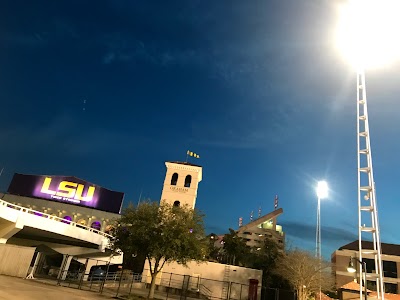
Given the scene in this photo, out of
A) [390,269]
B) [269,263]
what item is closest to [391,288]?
[390,269]

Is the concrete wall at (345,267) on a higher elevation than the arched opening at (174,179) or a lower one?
lower

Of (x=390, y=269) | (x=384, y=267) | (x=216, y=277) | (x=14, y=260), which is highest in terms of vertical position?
(x=384, y=267)

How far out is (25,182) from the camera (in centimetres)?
6800

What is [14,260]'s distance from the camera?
30922 mm

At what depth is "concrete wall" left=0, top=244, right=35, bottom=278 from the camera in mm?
30688

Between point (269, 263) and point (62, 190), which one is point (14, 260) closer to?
point (62, 190)

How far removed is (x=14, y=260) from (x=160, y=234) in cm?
1525

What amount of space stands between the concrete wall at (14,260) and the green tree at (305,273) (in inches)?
1444

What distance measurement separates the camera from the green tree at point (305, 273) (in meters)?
46.8

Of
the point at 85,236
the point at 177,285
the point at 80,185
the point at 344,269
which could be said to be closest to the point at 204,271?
the point at 177,285

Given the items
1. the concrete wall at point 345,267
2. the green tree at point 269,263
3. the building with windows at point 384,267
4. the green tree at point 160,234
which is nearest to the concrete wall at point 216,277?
the green tree at point 269,263

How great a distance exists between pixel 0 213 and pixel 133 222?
1432 centimetres

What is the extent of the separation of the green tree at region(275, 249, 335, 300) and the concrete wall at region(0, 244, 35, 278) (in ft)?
120

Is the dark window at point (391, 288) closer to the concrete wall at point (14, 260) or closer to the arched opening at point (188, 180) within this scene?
the arched opening at point (188, 180)
